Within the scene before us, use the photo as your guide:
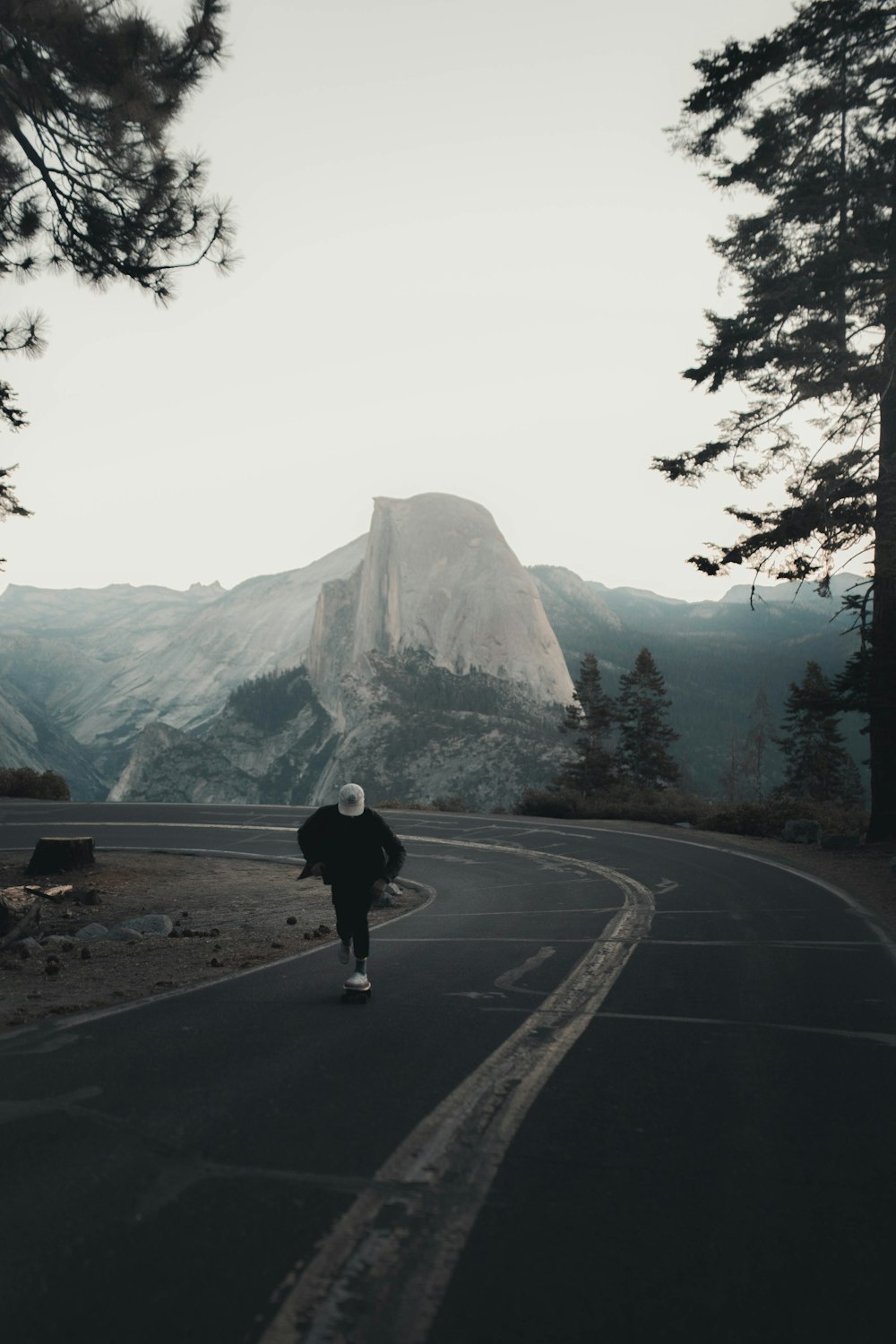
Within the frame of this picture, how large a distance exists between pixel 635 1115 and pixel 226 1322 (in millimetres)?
2293

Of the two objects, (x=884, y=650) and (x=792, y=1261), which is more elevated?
(x=884, y=650)

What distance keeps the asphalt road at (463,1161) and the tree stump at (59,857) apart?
1030 cm

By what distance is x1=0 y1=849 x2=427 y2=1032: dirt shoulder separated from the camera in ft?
25.1

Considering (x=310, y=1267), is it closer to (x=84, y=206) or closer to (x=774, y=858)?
(x=84, y=206)

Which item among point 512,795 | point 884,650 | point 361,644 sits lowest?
point 512,795

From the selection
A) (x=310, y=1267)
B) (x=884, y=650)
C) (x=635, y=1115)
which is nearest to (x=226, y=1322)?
(x=310, y=1267)

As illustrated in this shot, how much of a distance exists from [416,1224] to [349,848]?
3926 millimetres

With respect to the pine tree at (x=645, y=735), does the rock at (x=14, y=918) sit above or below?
below

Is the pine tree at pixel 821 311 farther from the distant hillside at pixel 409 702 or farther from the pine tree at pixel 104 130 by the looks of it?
the distant hillside at pixel 409 702

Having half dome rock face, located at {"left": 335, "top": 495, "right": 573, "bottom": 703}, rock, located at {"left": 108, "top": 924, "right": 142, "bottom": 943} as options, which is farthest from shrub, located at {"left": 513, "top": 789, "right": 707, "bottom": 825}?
half dome rock face, located at {"left": 335, "top": 495, "right": 573, "bottom": 703}

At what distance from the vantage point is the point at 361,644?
438 ft

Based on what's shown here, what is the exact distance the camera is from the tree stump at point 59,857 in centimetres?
1642

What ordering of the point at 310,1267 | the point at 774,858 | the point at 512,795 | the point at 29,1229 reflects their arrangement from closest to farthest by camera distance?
the point at 310,1267 → the point at 29,1229 → the point at 774,858 → the point at 512,795

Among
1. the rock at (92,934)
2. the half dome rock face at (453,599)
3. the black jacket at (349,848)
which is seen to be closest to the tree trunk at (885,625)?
the black jacket at (349,848)
